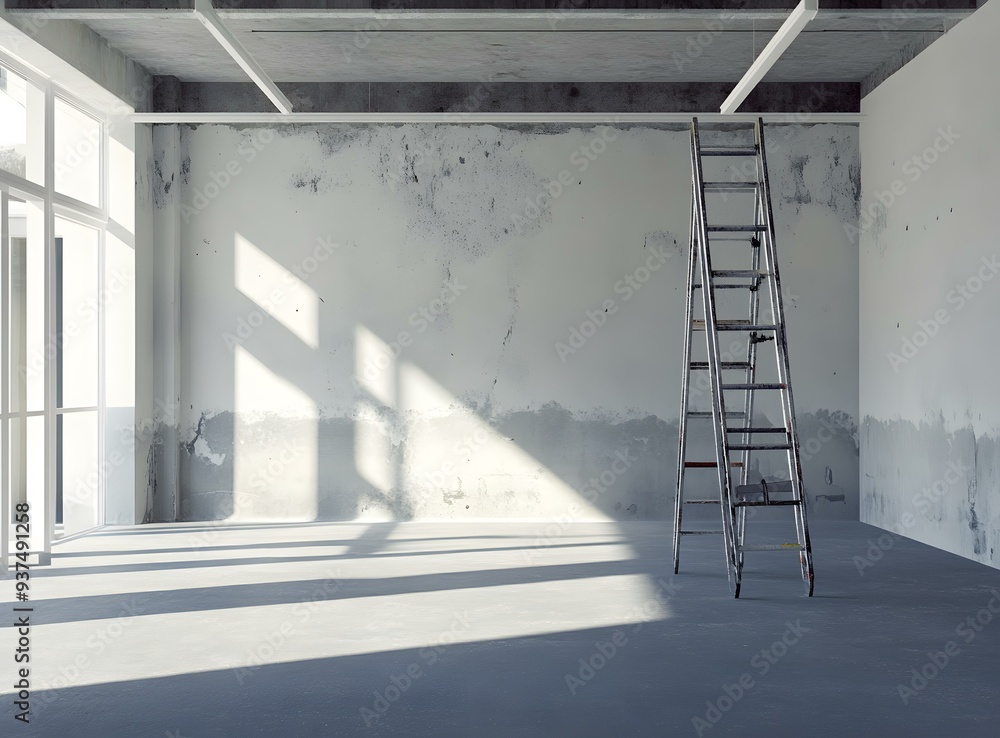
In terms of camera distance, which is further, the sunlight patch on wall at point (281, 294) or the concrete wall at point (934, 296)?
the sunlight patch on wall at point (281, 294)

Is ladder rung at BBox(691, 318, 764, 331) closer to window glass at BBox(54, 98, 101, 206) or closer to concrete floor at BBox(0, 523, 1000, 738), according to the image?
concrete floor at BBox(0, 523, 1000, 738)

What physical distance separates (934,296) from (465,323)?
3939mm

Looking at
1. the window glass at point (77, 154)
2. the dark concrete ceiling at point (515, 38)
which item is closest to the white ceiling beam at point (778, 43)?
the dark concrete ceiling at point (515, 38)

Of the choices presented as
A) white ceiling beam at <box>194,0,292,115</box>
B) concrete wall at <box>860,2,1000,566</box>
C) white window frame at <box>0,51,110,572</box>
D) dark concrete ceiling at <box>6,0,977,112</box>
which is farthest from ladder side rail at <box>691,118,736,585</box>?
white window frame at <box>0,51,110,572</box>

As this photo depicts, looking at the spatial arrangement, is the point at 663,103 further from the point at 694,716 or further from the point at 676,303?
Answer: the point at 694,716

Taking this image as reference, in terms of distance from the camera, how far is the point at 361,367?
332 inches

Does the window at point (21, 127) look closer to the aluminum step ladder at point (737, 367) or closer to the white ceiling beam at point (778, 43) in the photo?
the aluminum step ladder at point (737, 367)

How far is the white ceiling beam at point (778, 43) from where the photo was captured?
5.23m

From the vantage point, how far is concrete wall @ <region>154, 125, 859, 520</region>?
8.41m

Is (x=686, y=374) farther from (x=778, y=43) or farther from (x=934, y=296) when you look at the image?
(x=934, y=296)

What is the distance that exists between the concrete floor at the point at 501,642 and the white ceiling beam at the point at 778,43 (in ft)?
11.1

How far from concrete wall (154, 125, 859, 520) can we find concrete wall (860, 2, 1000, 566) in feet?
1.52

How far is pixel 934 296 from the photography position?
273 inches

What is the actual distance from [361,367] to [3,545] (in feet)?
10.7
